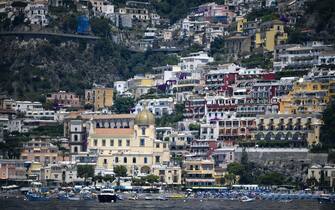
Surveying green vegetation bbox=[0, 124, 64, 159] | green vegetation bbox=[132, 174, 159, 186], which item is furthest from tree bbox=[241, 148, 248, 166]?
green vegetation bbox=[0, 124, 64, 159]

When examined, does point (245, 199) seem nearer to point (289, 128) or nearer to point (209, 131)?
point (289, 128)

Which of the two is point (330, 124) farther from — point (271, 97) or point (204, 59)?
point (204, 59)

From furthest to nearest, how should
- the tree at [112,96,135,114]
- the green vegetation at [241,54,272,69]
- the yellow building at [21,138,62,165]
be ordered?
the tree at [112,96,135,114]
the green vegetation at [241,54,272,69]
the yellow building at [21,138,62,165]

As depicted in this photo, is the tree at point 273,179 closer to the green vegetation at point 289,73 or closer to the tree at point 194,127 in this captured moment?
the tree at point 194,127

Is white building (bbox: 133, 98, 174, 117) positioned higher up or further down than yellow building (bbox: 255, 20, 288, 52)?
further down

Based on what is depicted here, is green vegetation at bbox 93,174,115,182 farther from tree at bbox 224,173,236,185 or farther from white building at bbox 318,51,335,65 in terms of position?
white building at bbox 318,51,335,65

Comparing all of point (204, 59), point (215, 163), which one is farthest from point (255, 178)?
point (204, 59)

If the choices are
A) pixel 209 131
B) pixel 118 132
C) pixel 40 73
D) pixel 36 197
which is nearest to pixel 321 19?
pixel 209 131
